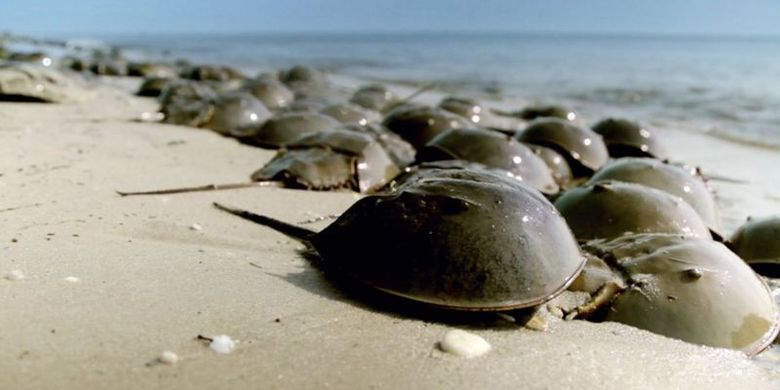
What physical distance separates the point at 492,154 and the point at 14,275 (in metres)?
2.48

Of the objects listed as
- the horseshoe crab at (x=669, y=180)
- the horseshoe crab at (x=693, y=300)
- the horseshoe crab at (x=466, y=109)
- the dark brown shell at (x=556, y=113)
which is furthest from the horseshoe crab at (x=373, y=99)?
the horseshoe crab at (x=693, y=300)

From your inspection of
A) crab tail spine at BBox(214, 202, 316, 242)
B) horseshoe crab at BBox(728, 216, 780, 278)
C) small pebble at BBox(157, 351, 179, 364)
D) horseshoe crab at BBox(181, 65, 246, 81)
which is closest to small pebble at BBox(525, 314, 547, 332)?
crab tail spine at BBox(214, 202, 316, 242)

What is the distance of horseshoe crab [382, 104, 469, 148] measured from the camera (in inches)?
186

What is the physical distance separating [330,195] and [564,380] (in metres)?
2.05

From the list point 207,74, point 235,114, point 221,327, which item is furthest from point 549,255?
point 207,74

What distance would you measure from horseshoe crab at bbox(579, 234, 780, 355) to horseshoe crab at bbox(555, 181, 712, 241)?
0.37 meters

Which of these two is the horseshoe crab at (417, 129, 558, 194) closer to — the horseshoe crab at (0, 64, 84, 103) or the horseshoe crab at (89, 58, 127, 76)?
the horseshoe crab at (0, 64, 84, 103)

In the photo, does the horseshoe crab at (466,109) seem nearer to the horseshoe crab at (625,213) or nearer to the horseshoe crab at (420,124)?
the horseshoe crab at (420,124)

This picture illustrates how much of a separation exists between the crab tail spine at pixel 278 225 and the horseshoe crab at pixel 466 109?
3.55 metres

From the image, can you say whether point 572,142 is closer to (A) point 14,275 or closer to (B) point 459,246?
(B) point 459,246

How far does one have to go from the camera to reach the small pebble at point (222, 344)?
5.16 feet

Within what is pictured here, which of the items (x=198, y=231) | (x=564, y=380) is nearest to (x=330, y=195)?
(x=198, y=231)

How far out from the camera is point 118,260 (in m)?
2.11

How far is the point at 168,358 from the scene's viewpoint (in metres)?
1.50
